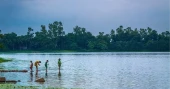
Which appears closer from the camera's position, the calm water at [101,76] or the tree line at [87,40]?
the calm water at [101,76]

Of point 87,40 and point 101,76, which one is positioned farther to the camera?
point 87,40

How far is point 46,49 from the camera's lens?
182 metres

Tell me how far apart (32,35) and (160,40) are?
6983cm

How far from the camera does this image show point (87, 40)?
18975 centimetres

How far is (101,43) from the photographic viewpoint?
607 ft

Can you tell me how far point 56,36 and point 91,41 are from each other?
19.7 meters

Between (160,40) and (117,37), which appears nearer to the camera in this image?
(160,40)

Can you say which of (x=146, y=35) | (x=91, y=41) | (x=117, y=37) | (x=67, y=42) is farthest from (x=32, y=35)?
(x=146, y=35)

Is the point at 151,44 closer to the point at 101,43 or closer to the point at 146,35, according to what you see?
the point at 146,35

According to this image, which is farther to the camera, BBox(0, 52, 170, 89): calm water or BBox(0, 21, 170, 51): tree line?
BBox(0, 21, 170, 51): tree line

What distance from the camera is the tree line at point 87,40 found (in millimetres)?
180875

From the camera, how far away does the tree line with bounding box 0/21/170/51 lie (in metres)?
181

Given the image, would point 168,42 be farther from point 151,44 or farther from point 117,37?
point 117,37

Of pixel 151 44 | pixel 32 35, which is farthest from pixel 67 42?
pixel 151 44
